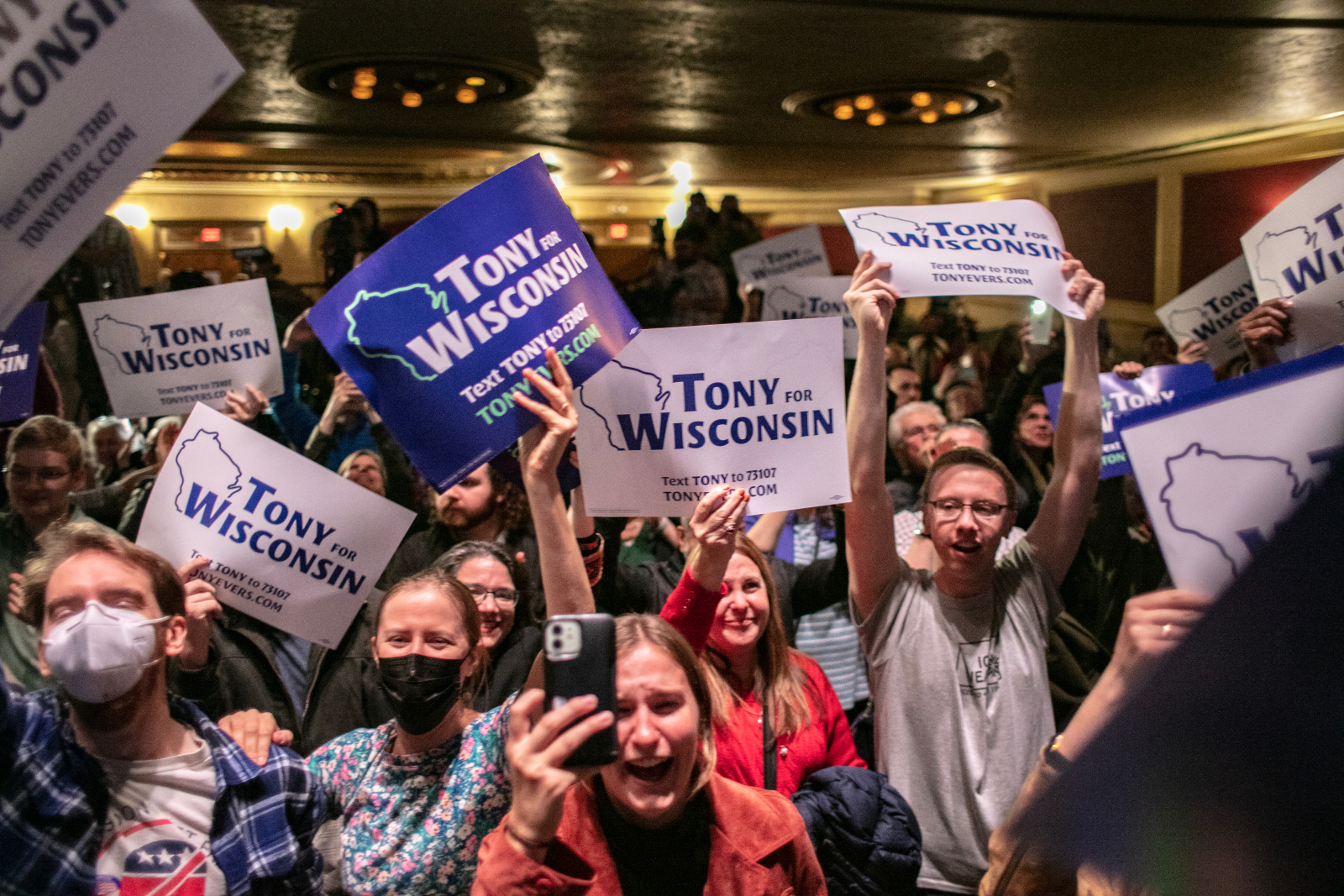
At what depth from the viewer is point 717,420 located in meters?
2.53

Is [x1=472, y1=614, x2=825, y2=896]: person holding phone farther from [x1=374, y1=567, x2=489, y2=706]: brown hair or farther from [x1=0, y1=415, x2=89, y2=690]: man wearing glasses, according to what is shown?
[x1=0, y1=415, x2=89, y2=690]: man wearing glasses

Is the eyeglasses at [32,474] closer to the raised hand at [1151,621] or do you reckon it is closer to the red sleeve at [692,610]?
the red sleeve at [692,610]

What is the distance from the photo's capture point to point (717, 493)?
2361 millimetres

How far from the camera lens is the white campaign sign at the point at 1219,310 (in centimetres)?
452

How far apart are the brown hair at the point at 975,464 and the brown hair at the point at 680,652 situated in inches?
43.2

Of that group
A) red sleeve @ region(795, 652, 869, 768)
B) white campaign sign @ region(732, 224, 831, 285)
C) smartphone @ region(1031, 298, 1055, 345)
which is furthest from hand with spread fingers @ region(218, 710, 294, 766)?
white campaign sign @ region(732, 224, 831, 285)

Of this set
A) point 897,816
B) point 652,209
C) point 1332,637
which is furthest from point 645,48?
point 652,209

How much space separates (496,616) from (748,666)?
680 millimetres

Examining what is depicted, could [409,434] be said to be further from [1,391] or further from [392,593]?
[1,391]

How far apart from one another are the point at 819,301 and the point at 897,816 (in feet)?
11.7

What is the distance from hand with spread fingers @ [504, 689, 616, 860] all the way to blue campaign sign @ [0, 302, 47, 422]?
293 cm

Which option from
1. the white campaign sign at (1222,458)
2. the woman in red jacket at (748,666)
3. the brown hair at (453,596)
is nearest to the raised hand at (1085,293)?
the woman in red jacket at (748,666)

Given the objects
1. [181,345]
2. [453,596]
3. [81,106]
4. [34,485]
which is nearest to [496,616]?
[453,596]

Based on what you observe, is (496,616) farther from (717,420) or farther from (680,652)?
(680,652)
